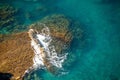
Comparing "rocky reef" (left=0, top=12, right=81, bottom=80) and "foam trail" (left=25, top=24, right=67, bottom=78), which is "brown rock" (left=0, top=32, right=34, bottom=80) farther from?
"foam trail" (left=25, top=24, right=67, bottom=78)

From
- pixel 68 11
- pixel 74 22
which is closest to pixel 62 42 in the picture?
pixel 74 22

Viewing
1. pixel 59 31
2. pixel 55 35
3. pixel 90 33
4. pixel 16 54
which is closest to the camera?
pixel 16 54

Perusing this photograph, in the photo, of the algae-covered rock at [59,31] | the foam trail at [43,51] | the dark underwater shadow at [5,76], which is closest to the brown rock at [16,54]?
the dark underwater shadow at [5,76]

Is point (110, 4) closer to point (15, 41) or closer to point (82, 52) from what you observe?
point (82, 52)

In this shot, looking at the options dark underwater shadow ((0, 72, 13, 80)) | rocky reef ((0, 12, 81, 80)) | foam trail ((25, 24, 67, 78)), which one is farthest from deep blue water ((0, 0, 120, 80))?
dark underwater shadow ((0, 72, 13, 80))

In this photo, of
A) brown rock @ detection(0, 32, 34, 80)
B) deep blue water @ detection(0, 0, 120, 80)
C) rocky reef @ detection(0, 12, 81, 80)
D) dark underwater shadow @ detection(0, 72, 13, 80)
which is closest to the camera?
dark underwater shadow @ detection(0, 72, 13, 80)

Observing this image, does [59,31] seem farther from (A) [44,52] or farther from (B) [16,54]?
(B) [16,54]

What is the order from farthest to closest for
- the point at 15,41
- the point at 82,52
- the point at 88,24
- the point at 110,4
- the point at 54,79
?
the point at 110,4, the point at 88,24, the point at 82,52, the point at 15,41, the point at 54,79

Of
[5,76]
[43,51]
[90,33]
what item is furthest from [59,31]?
[5,76]
